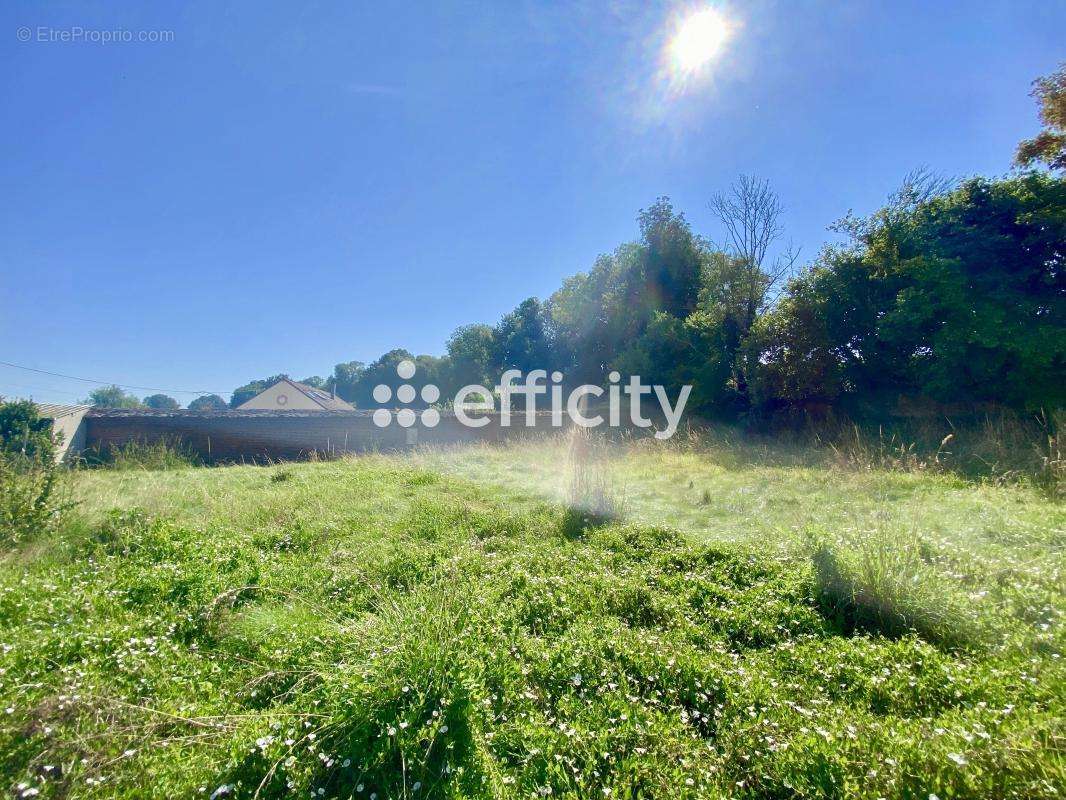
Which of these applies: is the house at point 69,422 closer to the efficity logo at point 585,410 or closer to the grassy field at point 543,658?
the efficity logo at point 585,410

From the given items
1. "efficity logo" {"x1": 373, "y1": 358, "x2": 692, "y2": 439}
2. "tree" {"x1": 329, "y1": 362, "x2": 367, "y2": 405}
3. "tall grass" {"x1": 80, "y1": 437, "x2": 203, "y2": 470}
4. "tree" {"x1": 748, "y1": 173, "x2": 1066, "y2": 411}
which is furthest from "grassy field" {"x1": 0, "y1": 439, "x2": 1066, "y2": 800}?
"tree" {"x1": 329, "y1": 362, "x2": 367, "y2": 405}

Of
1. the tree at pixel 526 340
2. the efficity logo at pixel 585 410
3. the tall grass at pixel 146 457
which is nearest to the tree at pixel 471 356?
the tree at pixel 526 340

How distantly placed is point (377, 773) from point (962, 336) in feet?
36.5

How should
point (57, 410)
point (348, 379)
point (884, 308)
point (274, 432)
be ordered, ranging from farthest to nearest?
point (348, 379) < point (274, 432) < point (57, 410) < point (884, 308)

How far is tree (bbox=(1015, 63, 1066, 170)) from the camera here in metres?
7.00

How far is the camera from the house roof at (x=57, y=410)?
36.0ft

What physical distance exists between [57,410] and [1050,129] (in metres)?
24.9

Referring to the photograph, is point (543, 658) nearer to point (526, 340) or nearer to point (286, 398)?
point (526, 340)

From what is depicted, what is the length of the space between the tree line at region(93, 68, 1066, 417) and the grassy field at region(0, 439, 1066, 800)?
5.21 meters

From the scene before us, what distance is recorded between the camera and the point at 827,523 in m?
4.20

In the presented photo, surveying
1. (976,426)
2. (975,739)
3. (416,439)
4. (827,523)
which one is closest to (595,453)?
(827,523)

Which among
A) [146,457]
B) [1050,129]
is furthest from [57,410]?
[1050,129]

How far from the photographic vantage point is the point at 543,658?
217cm

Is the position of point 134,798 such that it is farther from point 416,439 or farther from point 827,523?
point 416,439
